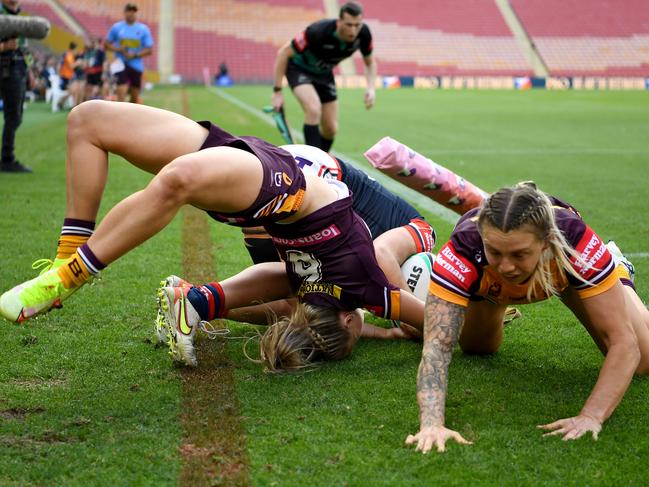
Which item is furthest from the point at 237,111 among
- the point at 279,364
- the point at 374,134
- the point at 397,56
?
the point at 397,56

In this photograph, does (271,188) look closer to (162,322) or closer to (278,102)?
(162,322)

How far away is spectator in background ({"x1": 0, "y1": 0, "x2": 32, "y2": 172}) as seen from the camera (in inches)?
406

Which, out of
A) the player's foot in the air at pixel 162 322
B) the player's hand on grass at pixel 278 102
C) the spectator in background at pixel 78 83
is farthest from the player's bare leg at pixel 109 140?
the spectator in background at pixel 78 83

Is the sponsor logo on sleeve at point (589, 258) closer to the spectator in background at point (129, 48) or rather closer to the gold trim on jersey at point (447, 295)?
the gold trim on jersey at point (447, 295)

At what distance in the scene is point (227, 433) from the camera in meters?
A: 3.21

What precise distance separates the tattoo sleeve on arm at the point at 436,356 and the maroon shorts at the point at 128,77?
13.4 meters

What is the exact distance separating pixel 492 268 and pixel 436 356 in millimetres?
405

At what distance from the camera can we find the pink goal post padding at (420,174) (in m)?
5.41

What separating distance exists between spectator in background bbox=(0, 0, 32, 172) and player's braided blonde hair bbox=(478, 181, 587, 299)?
8293 millimetres

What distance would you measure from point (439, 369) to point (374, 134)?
39.4 feet

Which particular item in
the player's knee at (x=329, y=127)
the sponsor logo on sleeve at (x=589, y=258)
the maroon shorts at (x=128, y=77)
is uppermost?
the sponsor logo on sleeve at (x=589, y=258)

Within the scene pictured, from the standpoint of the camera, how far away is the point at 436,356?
3309 mm

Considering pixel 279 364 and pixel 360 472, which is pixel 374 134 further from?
pixel 360 472

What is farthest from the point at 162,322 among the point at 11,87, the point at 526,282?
the point at 11,87
